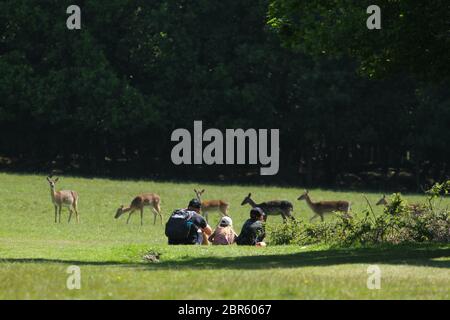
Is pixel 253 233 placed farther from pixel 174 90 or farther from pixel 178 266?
pixel 174 90

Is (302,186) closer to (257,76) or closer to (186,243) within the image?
(257,76)

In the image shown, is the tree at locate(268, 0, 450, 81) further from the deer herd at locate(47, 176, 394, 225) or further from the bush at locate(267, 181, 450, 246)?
the deer herd at locate(47, 176, 394, 225)

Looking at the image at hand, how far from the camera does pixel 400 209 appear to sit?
24469mm

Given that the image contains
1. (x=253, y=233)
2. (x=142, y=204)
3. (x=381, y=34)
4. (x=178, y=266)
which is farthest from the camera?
(x=142, y=204)

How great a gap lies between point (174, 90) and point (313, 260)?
113 ft

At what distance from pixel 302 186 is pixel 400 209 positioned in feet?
95.8

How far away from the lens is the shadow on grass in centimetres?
1964

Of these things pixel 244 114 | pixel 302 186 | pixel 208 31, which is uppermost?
pixel 208 31

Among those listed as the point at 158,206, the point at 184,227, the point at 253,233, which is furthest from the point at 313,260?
the point at 158,206

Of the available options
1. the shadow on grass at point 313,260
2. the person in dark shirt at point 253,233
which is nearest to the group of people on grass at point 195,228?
the person in dark shirt at point 253,233

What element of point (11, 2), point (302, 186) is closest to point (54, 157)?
point (11, 2)

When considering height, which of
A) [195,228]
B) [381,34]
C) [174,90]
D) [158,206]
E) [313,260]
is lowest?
[158,206]

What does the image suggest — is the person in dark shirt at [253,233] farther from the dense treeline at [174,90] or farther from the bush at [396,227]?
the dense treeline at [174,90]

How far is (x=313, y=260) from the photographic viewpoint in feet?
68.1
